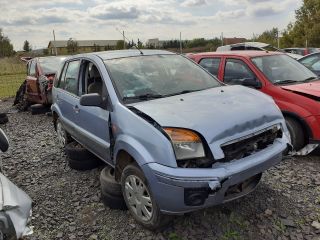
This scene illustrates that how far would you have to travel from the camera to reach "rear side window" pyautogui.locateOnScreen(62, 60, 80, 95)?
5137mm

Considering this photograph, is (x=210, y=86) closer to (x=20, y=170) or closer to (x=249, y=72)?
(x=249, y=72)

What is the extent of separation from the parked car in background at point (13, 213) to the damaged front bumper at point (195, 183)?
1.05 metres

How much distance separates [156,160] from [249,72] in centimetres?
343

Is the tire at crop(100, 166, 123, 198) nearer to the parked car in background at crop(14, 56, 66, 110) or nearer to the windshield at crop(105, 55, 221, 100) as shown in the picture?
the windshield at crop(105, 55, 221, 100)

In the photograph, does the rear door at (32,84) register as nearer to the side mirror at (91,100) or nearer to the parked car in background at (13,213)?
the side mirror at (91,100)

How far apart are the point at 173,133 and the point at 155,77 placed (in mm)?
1288

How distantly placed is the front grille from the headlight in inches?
8.6

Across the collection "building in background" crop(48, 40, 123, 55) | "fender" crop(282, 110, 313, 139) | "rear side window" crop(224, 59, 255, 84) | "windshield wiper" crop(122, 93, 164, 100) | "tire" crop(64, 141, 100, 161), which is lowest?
"tire" crop(64, 141, 100, 161)

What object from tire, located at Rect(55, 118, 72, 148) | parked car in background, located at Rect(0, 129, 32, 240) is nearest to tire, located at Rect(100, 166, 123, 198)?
parked car in background, located at Rect(0, 129, 32, 240)

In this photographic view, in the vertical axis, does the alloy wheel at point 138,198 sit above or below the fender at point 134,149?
below

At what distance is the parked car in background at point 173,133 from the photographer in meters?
3.05

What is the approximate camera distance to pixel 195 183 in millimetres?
2963

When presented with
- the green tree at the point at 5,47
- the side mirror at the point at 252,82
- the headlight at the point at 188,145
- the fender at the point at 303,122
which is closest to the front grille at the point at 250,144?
the headlight at the point at 188,145

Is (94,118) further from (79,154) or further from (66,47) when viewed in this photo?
(66,47)
